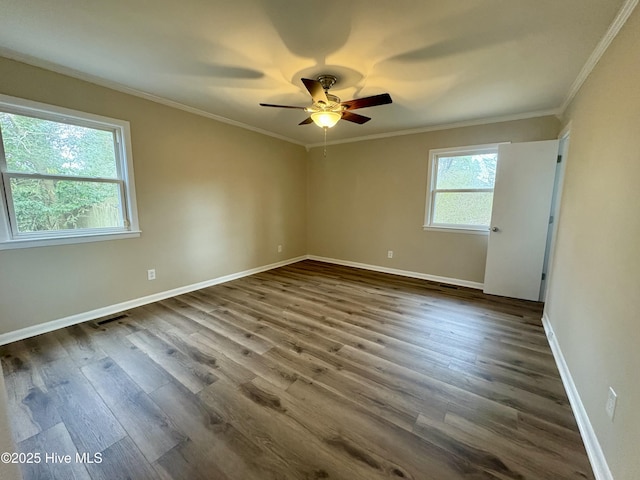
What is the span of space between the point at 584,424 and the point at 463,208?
303 centimetres

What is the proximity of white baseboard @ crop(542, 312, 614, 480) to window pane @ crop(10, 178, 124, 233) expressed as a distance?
4237 millimetres

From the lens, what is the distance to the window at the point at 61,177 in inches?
91.0

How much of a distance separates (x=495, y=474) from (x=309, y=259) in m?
4.73

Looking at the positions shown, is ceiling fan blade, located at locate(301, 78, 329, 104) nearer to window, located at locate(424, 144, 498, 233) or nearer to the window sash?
the window sash

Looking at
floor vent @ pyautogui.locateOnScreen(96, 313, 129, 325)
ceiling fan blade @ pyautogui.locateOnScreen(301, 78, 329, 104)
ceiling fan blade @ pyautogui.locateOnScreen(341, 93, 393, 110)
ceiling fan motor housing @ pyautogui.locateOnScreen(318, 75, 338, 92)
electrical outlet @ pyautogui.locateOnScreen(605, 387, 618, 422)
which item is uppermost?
ceiling fan motor housing @ pyautogui.locateOnScreen(318, 75, 338, 92)

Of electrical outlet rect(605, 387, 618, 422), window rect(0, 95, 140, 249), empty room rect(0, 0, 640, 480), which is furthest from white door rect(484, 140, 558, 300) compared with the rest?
window rect(0, 95, 140, 249)

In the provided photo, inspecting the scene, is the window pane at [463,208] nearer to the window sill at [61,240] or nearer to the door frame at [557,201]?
the door frame at [557,201]

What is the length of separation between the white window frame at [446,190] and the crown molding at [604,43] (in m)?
1.10

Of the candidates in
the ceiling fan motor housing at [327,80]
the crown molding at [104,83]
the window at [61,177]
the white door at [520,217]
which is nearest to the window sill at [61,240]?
the window at [61,177]

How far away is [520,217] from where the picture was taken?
3441mm

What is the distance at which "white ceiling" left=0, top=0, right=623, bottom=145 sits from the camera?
1.64 metres

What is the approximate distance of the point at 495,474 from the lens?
4.19 feet

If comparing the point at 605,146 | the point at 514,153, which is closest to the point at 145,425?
the point at 605,146

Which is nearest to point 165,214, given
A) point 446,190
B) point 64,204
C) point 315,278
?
point 64,204
